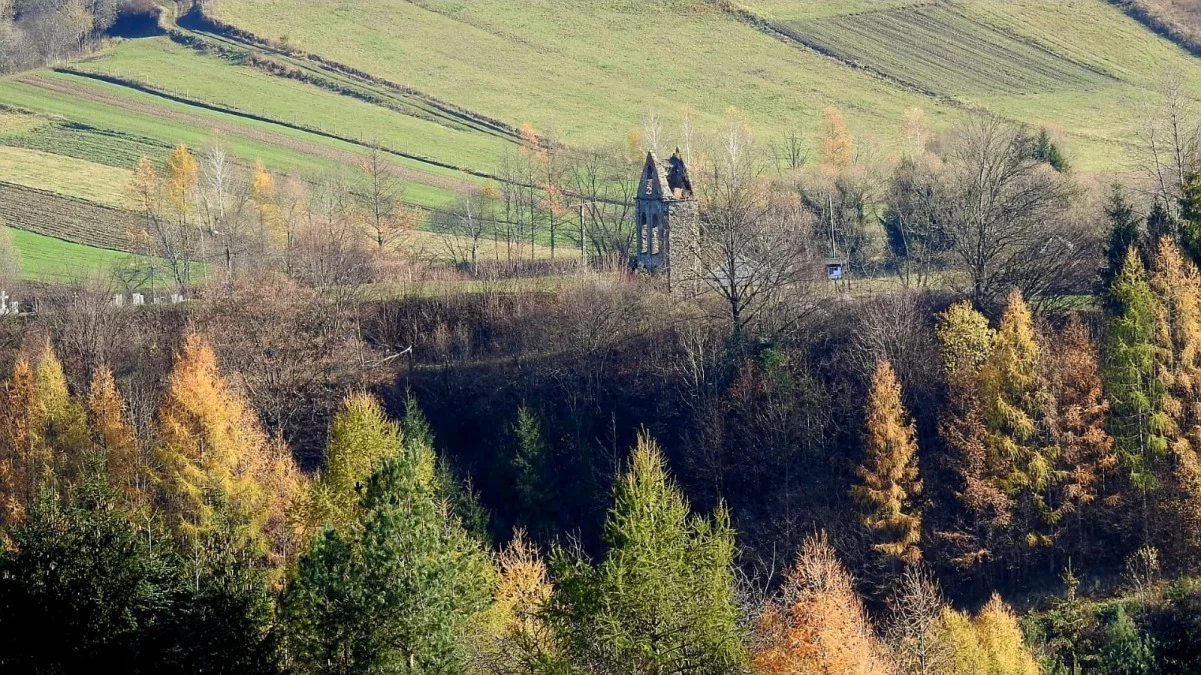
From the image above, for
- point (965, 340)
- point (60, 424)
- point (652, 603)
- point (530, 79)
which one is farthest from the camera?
point (530, 79)

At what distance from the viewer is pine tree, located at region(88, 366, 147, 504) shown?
54.7 meters

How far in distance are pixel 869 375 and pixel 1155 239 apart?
10.1 meters

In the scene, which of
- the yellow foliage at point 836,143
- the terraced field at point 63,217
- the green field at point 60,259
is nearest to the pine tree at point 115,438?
the green field at point 60,259

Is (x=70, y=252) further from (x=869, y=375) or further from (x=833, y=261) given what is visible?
(x=869, y=375)

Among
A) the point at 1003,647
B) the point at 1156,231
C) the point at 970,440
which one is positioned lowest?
the point at 1003,647

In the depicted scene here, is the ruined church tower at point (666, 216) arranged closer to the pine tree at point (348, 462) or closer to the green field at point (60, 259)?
the pine tree at point (348, 462)

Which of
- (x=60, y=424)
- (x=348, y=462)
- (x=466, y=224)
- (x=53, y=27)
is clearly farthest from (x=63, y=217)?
(x=348, y=462)

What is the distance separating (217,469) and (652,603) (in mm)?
26125

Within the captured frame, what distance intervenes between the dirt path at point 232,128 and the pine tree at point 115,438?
121 feet

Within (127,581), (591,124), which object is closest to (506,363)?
(127,581)

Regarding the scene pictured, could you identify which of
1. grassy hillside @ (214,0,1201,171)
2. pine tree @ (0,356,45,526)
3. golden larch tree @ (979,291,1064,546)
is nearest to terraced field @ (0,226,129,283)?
pine tree @ (0,356,45,526)

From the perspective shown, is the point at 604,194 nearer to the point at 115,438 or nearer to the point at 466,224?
the point at 466,224

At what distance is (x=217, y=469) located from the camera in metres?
53.2

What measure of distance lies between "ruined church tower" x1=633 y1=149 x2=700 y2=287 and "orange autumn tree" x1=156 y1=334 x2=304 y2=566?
18400mm
